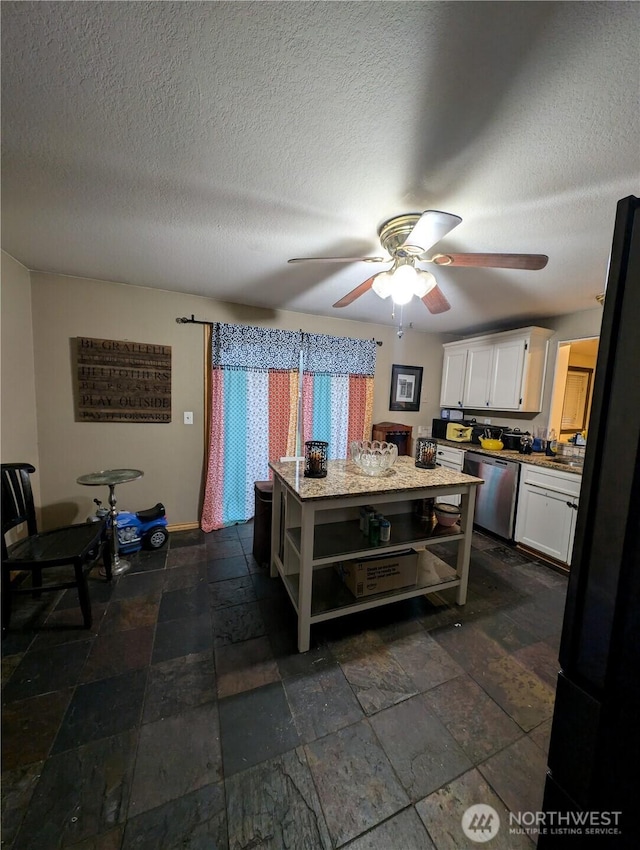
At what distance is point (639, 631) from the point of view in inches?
22.2

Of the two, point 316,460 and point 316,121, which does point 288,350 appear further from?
point 316,121

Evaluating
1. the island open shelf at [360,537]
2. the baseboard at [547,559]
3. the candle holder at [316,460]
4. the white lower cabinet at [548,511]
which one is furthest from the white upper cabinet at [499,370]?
the candle holder at [316,460]

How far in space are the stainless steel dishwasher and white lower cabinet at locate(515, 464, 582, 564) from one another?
0.07m

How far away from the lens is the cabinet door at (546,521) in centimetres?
252

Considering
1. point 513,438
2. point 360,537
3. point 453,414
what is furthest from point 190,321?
point 513,438

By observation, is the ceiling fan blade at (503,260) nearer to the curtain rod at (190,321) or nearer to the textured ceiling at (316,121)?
the textured ceiling at (316,121)

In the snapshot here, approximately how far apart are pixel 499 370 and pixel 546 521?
5.56 feet

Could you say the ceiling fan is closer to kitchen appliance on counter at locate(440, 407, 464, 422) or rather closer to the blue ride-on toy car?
the blue ride-on toy car

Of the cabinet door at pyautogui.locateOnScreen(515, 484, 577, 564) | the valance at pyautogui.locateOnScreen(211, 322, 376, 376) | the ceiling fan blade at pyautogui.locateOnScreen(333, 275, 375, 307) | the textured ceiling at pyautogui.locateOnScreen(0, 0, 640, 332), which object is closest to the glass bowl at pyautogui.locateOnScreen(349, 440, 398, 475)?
the ceiling fan blade at pyautogui.locateOnScreen(333, 275, 375, 307)

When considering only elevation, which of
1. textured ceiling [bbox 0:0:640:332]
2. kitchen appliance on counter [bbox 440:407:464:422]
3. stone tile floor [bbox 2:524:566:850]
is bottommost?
stone tile floor [bbox 2:524:566:850]

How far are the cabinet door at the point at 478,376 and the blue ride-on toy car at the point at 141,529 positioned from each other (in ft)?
12.2

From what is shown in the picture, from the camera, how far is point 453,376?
4.05m

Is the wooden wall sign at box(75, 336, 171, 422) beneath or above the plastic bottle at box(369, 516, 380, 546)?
above

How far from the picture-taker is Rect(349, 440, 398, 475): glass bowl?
1.97 m
